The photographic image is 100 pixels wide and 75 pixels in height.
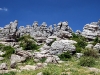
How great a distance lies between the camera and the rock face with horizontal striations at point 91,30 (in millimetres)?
55188

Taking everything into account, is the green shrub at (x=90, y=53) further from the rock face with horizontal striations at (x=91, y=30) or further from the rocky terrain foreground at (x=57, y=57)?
the rock face with horizontal striations at (x=91, y=30)

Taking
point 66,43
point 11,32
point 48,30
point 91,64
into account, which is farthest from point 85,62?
point 48,30

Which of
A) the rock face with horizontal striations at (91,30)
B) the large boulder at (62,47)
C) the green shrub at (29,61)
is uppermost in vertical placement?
the rock face with horizontal striations at (91,30)

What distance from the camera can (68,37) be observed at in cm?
A: 5047

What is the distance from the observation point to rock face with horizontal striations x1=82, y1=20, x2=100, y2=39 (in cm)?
5519

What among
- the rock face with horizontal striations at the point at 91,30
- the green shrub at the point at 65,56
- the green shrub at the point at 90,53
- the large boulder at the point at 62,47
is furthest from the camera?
the rock face with horizontal striations at the point at 91,30

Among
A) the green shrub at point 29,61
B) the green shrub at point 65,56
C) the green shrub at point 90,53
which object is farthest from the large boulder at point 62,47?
the green shrub at point 29,61

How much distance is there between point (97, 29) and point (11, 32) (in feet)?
109

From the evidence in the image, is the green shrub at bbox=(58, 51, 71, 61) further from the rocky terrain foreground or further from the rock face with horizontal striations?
the rock face with horizontal striations

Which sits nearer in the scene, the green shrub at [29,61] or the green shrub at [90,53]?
the green shrub at [29,61]

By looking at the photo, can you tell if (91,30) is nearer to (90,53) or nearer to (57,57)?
(90,53)

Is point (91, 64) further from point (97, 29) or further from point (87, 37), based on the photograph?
point (97, 29)

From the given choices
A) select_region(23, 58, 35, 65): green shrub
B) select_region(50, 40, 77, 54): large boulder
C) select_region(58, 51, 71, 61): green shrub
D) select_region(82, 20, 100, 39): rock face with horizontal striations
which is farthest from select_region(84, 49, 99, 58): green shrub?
select_region(82, 20, 100, 39): rock face with horizontal striations

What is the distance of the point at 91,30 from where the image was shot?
58906mm
